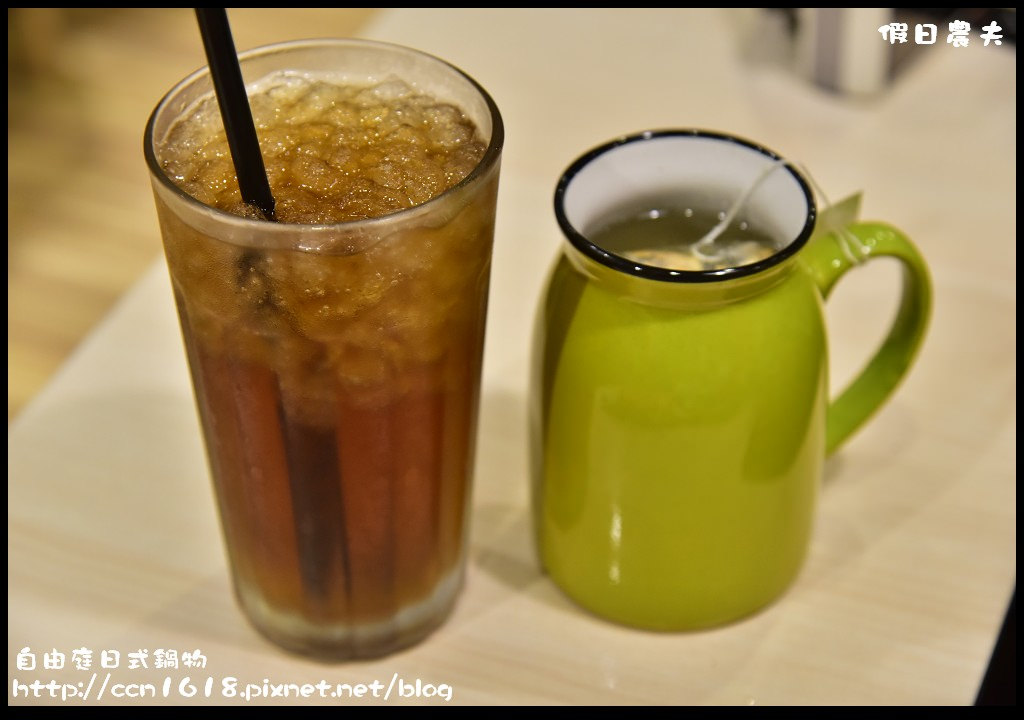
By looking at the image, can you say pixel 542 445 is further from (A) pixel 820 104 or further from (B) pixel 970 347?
(A) pixel 820 104

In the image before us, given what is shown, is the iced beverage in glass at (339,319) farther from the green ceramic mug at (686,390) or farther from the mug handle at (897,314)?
the mug handle at (897,314)

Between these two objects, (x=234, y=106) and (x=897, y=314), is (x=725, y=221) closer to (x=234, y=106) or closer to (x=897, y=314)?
(x=897, y=314)

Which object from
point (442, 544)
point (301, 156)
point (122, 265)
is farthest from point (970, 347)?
point (122, 265)

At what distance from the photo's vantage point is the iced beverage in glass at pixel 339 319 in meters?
0.58

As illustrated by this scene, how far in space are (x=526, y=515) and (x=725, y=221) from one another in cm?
24

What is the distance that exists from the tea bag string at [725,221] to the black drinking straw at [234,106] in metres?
0.26

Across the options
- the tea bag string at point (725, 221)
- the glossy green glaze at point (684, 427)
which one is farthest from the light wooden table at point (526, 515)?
the tea bag string at point (725, 221)

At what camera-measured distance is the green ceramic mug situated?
661 millimetres

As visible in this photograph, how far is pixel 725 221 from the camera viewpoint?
73 centimetres

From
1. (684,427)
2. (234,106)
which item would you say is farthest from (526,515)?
(234,106)

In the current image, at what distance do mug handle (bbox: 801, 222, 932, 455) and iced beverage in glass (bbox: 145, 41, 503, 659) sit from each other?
8.1 inches

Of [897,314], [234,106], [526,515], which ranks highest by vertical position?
[234,106]

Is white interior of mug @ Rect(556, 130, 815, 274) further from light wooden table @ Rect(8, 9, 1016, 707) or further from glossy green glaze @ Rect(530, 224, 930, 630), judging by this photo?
light wooden table @ Rect(8, 9, 1016, 707)

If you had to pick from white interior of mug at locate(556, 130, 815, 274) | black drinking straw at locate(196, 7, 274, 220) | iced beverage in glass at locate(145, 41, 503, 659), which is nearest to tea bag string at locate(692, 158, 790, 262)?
white interior of mug at locate(556, 130, 815, 274)
